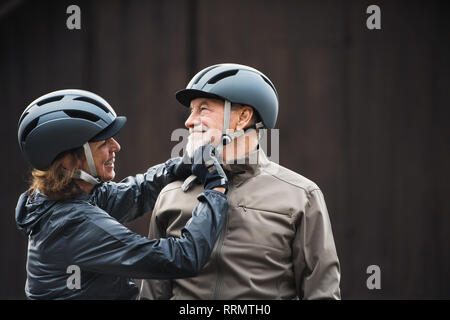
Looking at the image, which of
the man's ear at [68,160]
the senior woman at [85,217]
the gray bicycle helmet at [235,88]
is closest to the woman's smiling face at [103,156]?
the senior woman at [85,217]

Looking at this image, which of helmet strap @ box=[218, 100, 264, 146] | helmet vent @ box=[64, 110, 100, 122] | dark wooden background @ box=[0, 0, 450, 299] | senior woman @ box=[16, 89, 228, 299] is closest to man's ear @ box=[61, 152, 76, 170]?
senior woman @ box=[16, 89, 228, 299]

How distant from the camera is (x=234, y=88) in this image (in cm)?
297

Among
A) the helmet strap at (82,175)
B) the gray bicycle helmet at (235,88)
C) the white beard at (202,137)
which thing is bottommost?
the helmet strap at (82,175)

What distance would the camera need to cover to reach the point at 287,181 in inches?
118

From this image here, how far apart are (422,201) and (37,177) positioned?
3954mm

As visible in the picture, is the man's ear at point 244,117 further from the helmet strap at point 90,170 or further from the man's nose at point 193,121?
the helmet strap at point 90,170

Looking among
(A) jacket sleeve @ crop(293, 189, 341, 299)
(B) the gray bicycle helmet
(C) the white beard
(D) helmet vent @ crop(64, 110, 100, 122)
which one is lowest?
(A) jacket sleeve @ crop(293, 189, 341, 299)

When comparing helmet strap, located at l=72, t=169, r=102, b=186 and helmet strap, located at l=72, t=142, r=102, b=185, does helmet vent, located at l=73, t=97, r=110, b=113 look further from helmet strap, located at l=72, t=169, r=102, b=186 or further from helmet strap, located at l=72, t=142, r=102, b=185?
helmet strap, located at l=72, t=169, r=102, b=186

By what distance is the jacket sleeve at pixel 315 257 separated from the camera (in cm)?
282

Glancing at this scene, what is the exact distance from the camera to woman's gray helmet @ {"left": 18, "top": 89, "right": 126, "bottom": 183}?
3102mm

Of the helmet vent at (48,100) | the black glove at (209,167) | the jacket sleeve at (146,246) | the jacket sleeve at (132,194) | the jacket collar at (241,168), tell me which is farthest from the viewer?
the jacket sleeve at (132,194)

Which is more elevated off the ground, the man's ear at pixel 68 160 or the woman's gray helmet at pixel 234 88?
the woman's gray helmet at pixel 234 88

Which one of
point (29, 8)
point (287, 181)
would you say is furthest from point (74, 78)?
point (287, 181)

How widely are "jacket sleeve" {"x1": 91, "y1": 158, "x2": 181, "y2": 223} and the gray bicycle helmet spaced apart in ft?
2.07
